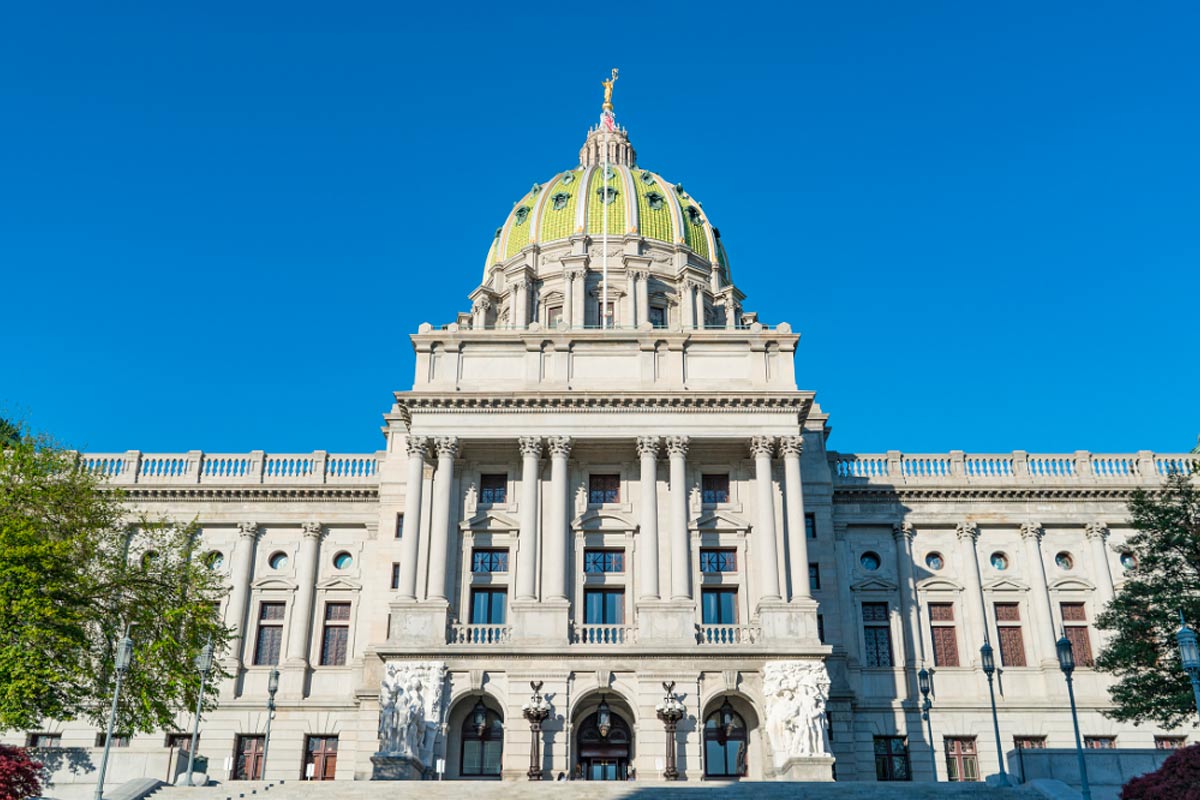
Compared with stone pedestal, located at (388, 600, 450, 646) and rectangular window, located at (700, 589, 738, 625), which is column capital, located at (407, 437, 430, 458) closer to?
stone pedestal, located at (388, 600, 450, 646)

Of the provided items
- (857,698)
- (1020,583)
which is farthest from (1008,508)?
(857,698)

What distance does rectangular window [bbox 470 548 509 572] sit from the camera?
4372 centimetres

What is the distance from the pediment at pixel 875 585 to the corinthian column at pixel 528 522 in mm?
14754

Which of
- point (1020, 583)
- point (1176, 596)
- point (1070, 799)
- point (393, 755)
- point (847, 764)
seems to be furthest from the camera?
point (1020, 583)

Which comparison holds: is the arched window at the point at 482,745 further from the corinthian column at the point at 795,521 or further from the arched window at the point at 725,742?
the corinthian column at the point at 795,521

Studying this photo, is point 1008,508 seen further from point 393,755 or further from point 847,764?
point 393,755

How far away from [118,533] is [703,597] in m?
21.2

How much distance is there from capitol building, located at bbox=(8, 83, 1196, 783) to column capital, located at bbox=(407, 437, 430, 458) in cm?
9

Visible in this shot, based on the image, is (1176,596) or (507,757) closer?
(1176,596)

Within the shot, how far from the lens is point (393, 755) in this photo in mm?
37594

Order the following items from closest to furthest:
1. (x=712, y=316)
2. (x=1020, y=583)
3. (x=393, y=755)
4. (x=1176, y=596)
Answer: (x=1176, y=596) < (x=393, y=755) < (x=1020, y=583) < (x=712, y=316)

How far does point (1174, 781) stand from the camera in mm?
24656

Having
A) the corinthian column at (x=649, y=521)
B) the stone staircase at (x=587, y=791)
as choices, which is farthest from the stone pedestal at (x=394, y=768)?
the corinthian column at (x=649, y=521)

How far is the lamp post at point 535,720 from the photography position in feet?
124
